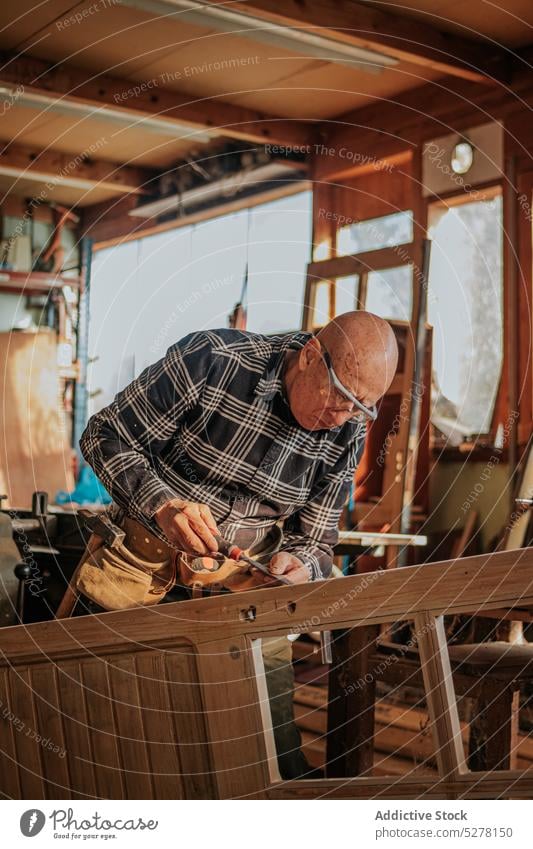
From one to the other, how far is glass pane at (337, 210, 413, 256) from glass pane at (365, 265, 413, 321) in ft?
0.43

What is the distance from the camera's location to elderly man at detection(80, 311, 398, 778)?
6.39ft

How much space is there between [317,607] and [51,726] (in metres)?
0.65

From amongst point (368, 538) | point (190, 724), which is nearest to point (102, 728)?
point (190, 724)

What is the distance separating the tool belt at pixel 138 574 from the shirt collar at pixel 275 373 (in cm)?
36

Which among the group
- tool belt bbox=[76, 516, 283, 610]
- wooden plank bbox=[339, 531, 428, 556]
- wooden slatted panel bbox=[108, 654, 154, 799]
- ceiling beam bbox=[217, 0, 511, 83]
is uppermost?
ceiling beam bbox=[217, 0, 511, 83]

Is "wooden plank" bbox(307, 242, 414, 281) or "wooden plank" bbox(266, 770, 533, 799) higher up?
"wooden plank" bbox(307, 242, 414, 281)

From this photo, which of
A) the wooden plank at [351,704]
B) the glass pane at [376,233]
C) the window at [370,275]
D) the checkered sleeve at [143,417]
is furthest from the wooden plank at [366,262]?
the checkered sleeve at [143,417]

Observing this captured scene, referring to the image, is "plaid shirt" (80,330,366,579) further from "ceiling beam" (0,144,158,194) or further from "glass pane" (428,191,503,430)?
"ceiling beam" (0,144,158,194)

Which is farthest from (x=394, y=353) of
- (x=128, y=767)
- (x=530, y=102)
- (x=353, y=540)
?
(x=530, y=102)

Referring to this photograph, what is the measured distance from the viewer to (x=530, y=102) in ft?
13.9

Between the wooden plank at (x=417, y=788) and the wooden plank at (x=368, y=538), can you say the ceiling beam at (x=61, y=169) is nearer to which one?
the wooden plank at (x=368, y=538)

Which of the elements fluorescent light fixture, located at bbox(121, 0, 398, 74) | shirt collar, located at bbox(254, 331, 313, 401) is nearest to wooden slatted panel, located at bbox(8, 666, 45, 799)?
shirt collar, located at bbox(254, 331, 313, 401)

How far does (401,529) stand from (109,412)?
2517 mm

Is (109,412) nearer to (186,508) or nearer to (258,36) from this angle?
(186,508)
